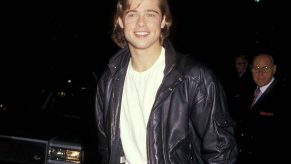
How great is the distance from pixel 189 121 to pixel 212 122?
0.51ft

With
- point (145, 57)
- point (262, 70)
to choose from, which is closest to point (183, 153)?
point (145, 57)

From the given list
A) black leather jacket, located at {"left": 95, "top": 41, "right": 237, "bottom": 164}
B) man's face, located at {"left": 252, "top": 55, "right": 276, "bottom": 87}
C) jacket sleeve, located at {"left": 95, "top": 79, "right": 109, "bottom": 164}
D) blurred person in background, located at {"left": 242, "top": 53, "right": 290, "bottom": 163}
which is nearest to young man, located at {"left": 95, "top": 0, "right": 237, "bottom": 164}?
black leather jacket, located at {"left": 95, "top": 41, "right": 237, "bottom": 164}

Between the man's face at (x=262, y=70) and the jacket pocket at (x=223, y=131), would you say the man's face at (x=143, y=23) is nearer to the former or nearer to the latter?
the jacket pocket at (x=223, y=131)

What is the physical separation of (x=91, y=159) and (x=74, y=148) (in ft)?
0.98

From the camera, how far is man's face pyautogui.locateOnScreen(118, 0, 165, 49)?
7.04 ft

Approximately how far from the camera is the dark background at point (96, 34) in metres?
17.8

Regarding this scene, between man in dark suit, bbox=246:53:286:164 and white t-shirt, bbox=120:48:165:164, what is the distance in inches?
108

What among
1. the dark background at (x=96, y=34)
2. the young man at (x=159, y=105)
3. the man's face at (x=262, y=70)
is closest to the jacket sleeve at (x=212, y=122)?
the young man at (x=159, y=105)

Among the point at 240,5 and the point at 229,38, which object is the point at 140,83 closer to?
the point at 240,5

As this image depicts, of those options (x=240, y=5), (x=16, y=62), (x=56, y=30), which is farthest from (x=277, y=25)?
(x=16, y=62)

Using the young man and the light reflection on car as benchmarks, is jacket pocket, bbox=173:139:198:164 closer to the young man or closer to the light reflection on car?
the young man

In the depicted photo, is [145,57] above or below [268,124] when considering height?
above

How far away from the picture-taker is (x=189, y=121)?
212cm

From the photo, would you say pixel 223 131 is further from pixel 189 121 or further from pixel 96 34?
pixel 96 34
